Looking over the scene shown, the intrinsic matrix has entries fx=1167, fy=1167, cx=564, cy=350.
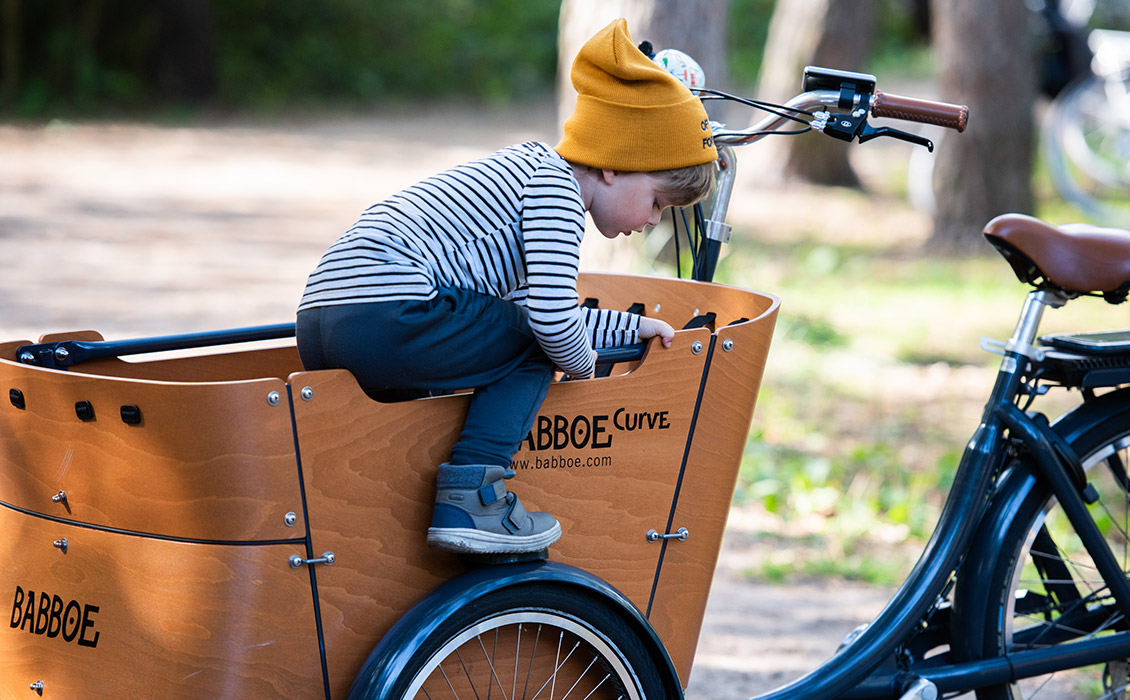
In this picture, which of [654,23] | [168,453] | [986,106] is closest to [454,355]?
[168,453]

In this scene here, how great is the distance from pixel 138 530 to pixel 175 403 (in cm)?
22

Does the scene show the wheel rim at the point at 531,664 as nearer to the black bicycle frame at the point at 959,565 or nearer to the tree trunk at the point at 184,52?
the black bicycle frame at the point at 959,565

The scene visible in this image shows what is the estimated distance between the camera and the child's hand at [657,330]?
2.05 meters

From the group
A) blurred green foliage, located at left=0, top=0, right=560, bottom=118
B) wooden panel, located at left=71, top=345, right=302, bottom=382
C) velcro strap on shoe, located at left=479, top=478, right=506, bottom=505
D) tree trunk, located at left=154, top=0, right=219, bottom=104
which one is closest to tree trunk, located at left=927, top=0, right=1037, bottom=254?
wooden panel, located at left=71, top=345, right=302, bottom=382

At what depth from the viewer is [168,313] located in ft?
21.0

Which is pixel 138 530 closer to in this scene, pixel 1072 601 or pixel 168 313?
pixel 1072 601

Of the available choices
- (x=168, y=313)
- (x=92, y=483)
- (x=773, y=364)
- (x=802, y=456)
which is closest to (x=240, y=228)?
(x=168, y=313)

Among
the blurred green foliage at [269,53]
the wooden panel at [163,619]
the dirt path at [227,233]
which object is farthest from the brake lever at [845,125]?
the blurred green foliage at [269,53]

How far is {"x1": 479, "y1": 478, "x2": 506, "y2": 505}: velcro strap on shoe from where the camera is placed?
1852mm

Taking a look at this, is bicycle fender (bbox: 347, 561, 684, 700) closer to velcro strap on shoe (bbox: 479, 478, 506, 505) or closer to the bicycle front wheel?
velcro strap on shoe (bbox: 479, 478, 506, 505)

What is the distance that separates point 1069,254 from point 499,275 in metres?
1.20

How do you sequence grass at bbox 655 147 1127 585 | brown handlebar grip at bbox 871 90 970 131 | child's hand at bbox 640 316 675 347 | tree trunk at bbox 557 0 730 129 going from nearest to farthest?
child's hand at bbox 640 316 675 347 < brown handlebar grip at bbox 871 90 970 131 < grass at bbox 655 147 1127 585 < tree trunk at bbox 557 0 730 129

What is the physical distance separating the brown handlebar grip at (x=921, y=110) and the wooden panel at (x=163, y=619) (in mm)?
1426

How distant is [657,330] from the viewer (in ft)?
6.86
